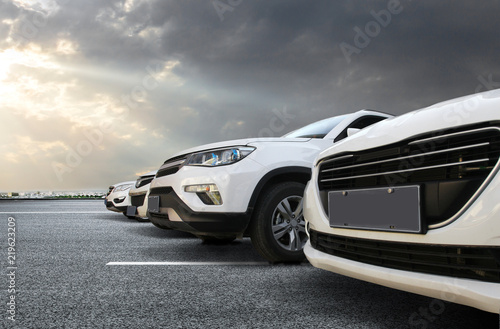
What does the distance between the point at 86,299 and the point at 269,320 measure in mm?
1337

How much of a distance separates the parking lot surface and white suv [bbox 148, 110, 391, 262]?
32 centimetres

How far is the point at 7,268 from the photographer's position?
13.0ft

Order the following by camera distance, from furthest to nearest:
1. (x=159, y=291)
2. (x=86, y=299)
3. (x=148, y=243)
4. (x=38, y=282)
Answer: (x=148, y=243) → (x=38, y=282) → (x=159, y=291) → (x=86, y=299)

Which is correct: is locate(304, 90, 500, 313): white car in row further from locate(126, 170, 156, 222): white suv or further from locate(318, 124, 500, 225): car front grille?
locate(126, 170, 156, 222): white suv

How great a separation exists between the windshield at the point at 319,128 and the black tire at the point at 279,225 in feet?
2.82

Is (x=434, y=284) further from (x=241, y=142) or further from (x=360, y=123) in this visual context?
(x=360, y=123)

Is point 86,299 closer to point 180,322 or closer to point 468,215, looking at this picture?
point 180,322

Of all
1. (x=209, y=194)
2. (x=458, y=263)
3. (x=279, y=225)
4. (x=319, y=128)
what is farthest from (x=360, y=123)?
(x=458, y=263)

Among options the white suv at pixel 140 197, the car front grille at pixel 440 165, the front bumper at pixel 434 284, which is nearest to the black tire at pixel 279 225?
the front bumper at pixel 434 284

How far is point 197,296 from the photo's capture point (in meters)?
2.94

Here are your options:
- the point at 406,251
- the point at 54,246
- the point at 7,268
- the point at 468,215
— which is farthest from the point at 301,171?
the point at 54,246

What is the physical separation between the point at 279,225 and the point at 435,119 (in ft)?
7.16

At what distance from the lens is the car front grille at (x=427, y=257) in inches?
69.1

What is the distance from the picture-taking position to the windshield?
466 cm
